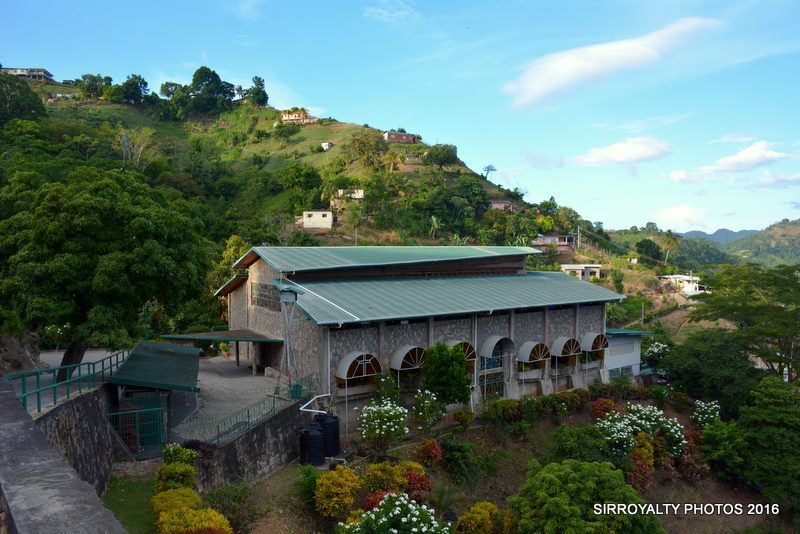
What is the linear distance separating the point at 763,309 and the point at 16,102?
224 feet

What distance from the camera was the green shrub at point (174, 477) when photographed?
11.4 m

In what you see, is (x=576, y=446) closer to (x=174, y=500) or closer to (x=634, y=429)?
(x=634, y=429)

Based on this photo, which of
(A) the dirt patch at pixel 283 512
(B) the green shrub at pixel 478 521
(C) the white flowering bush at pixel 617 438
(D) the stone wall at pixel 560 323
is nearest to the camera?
(A) the dirt patch at pixel 283 512

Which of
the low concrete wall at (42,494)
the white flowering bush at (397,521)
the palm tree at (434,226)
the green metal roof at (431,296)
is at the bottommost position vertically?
the white flowering bush at (397,521)

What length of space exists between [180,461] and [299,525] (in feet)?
10.1

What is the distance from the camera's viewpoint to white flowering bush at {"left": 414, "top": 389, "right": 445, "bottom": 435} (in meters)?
17.2

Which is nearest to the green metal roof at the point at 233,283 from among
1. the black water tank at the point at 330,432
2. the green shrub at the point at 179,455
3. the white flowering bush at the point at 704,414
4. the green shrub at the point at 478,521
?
the black water tank at the point at 330,432

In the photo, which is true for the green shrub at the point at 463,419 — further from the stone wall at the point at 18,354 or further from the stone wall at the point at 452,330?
the stone wall at the point at 18,354

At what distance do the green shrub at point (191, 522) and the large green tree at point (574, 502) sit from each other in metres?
7.05

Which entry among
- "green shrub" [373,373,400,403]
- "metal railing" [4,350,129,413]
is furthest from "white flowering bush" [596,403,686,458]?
"metal railing" [4,350,129,413]

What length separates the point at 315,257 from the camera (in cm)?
2238

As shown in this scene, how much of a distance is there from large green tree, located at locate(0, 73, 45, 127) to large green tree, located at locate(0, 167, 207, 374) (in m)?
51.1

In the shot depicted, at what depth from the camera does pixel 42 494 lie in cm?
529

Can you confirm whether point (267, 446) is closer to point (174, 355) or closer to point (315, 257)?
point (174, 355)
